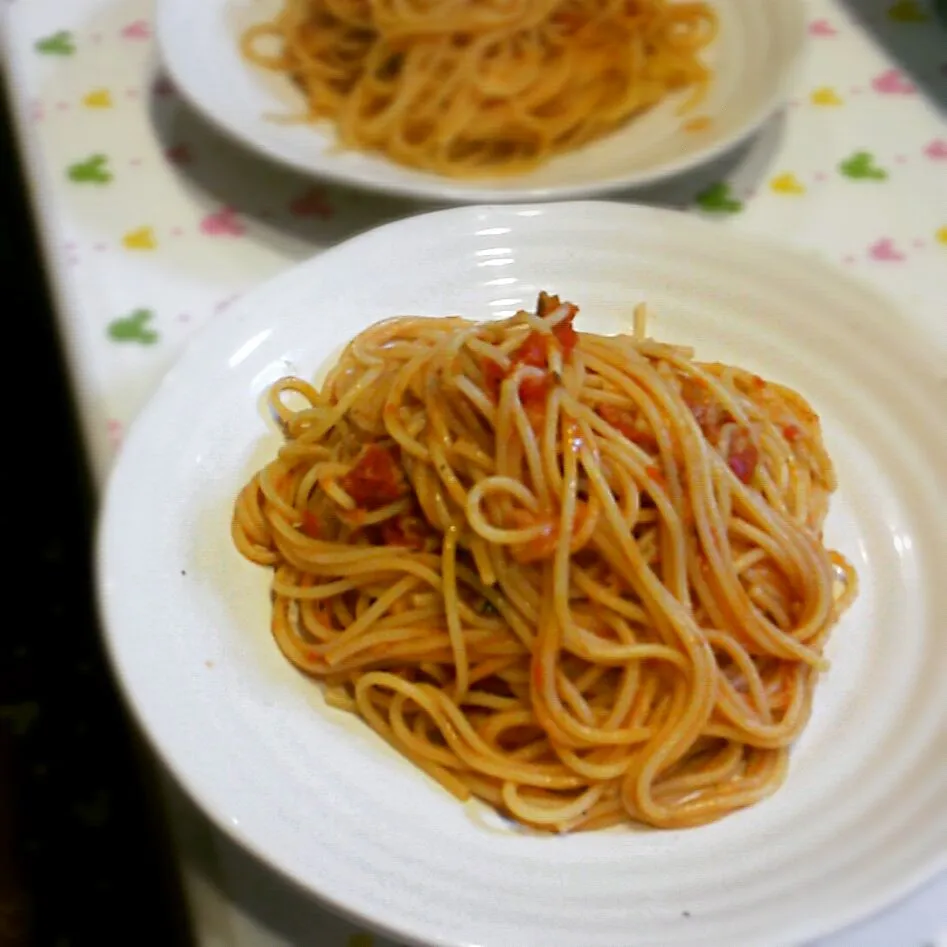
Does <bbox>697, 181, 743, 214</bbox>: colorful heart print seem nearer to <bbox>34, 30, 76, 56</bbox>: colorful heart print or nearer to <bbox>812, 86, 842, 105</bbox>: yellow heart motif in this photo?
<bbox>812, 86, 842, 105</bbox>: yellow heart motif

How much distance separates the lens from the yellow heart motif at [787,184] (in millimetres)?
1584

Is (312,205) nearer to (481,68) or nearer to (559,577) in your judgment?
(481,68)

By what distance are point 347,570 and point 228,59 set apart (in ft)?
3.22

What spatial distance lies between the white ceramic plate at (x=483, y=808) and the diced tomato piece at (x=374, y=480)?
0.13m

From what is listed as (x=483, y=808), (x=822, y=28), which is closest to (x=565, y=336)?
(x=483, y=808)

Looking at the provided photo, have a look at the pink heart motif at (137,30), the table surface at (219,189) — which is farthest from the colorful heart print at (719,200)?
the pink heart motif at (137,30)

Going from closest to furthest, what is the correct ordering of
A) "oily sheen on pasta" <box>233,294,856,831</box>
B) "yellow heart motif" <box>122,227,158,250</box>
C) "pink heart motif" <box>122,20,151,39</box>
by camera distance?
"oily sheen on pasta" <box>233,294,856,831</box> → "yellow heart motif" <box>122,227,158,250</box> → "pink heart motif" <box>122,20,151,39</box>

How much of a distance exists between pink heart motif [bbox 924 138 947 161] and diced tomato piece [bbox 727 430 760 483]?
2.83ft

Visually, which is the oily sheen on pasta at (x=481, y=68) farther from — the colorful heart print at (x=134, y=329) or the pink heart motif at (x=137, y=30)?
the colorful heart print at (x=134, y=329)

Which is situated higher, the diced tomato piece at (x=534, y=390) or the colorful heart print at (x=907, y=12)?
the diced tomato piece at (x=534, y=390)

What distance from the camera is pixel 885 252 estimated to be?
1476 millimetres

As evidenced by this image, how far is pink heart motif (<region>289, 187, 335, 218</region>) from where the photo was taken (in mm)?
1527

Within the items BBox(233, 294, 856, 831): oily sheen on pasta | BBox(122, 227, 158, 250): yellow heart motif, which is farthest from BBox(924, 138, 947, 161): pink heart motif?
BBox(122, 227, 158, 250): yellow heart motif

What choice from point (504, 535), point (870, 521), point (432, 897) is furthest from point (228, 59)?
point (432, 897)
